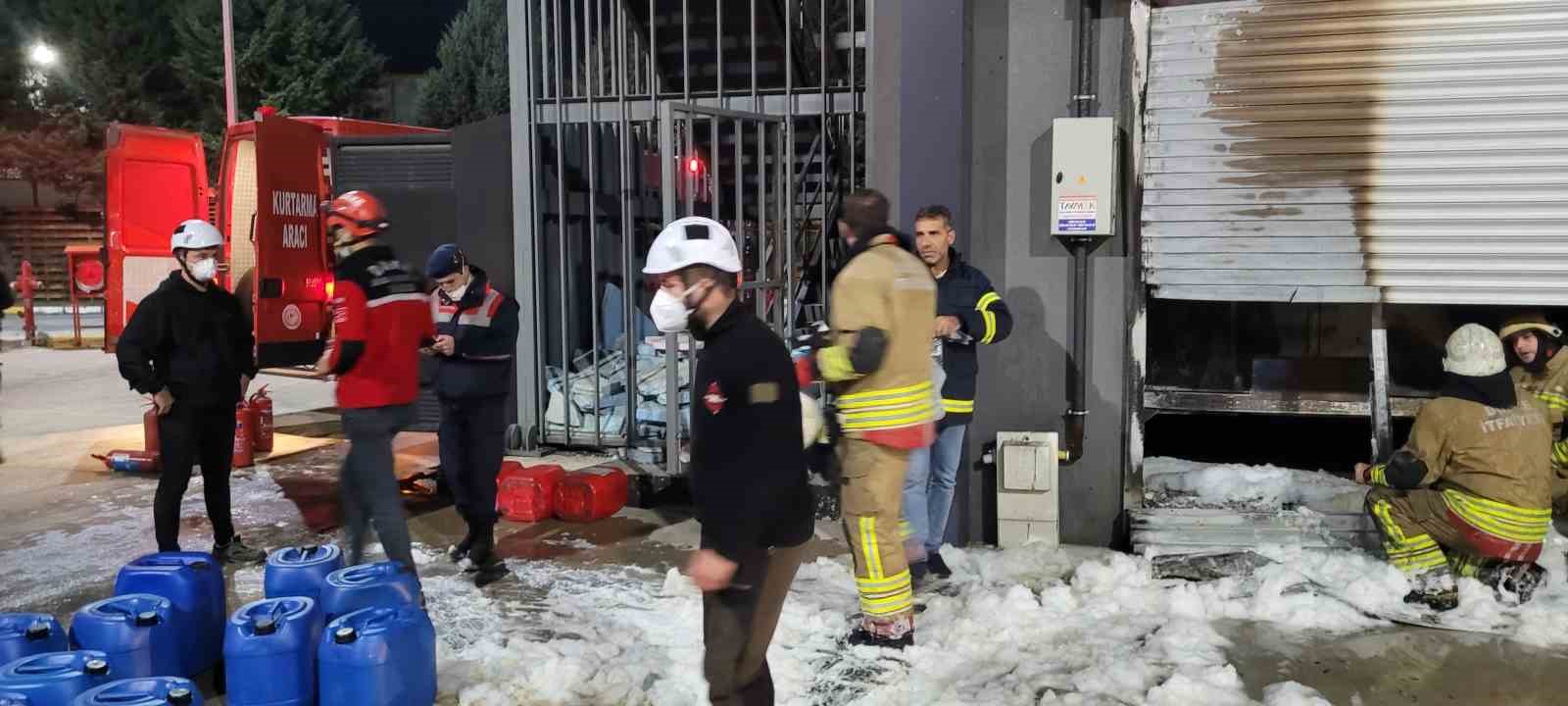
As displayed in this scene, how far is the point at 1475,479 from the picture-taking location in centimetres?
477

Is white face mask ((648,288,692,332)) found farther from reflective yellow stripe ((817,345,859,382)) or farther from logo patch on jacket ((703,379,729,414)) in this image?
reflective yellow stripe ((817,345,859,382))

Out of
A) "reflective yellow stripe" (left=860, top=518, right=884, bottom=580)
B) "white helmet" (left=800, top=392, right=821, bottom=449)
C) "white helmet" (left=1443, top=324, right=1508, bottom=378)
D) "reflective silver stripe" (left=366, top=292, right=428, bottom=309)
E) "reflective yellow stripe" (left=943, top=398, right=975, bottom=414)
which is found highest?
"reflective silver stripe" (left=366, top=292, right=428, bottom=309)

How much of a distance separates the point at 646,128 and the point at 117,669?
609cm

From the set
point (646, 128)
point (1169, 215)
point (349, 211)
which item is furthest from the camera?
point (646, 128)

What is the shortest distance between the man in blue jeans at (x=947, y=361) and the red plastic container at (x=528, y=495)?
2.41 m

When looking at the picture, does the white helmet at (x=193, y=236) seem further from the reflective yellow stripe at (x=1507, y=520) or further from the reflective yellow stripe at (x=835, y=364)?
the reflective yellow stripe at (x=1507, y=520)

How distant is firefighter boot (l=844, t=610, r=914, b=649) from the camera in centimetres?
443

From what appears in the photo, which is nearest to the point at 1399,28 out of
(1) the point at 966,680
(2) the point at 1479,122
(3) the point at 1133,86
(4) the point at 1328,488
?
(2) the point at 1479,122

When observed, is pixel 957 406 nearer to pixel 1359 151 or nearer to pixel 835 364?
pixel 835 364

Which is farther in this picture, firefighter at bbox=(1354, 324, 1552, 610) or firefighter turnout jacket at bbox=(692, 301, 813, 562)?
firefighter at bbox=(1354, 324, 1552, 610)

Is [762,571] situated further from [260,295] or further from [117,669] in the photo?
[260,295]

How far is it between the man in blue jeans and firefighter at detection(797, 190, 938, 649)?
80 centimetres

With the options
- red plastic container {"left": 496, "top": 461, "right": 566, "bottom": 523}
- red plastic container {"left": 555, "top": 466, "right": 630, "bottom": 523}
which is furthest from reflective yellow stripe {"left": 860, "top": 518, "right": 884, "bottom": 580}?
red plastic container {"left": 496, "top": 461, "right": 566, "bottom": 523}

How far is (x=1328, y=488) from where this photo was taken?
20.0 feet
